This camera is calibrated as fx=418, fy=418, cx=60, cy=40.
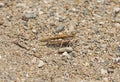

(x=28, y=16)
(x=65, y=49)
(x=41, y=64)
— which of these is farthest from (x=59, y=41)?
(x=28, y=16)

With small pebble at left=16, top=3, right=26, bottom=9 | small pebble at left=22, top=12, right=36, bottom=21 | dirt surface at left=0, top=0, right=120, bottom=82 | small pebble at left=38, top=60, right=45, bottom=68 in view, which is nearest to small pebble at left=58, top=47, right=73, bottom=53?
dirt surface at left=0, top=0, right=120, bottom=82

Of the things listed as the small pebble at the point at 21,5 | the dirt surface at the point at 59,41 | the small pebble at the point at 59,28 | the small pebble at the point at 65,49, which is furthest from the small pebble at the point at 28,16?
the small pebble at the point at 65,49

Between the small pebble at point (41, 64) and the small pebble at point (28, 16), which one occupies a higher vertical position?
the small pebble at point (28, 16)

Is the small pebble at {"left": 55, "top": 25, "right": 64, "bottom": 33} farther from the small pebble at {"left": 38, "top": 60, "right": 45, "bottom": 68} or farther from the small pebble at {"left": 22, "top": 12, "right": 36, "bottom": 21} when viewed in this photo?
the small pebble at {"left": 38, "top": 60, "right": 45, "bottom": 68}

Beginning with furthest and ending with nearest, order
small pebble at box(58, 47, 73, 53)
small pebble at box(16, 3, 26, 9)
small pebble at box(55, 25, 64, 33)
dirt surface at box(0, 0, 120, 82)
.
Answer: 1. small pebble at box(16, 3, 26, 9)
2. small pebble at box(55, 25, 64, 33)
3. small pebble at box(58, 47, 73, 53)
4. dirt surface at box(0, 0, 120, 82)

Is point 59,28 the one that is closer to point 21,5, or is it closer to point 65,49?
point 65,49

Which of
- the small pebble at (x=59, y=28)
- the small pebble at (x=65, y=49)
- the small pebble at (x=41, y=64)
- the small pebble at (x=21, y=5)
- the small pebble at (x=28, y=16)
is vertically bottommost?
the small pebble at (x=41, y=64)

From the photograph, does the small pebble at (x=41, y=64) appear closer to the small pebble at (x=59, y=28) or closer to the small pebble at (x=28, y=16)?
the small pebble at (x=59, y=28)

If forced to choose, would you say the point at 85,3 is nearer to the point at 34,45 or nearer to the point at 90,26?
the point at 90,26
